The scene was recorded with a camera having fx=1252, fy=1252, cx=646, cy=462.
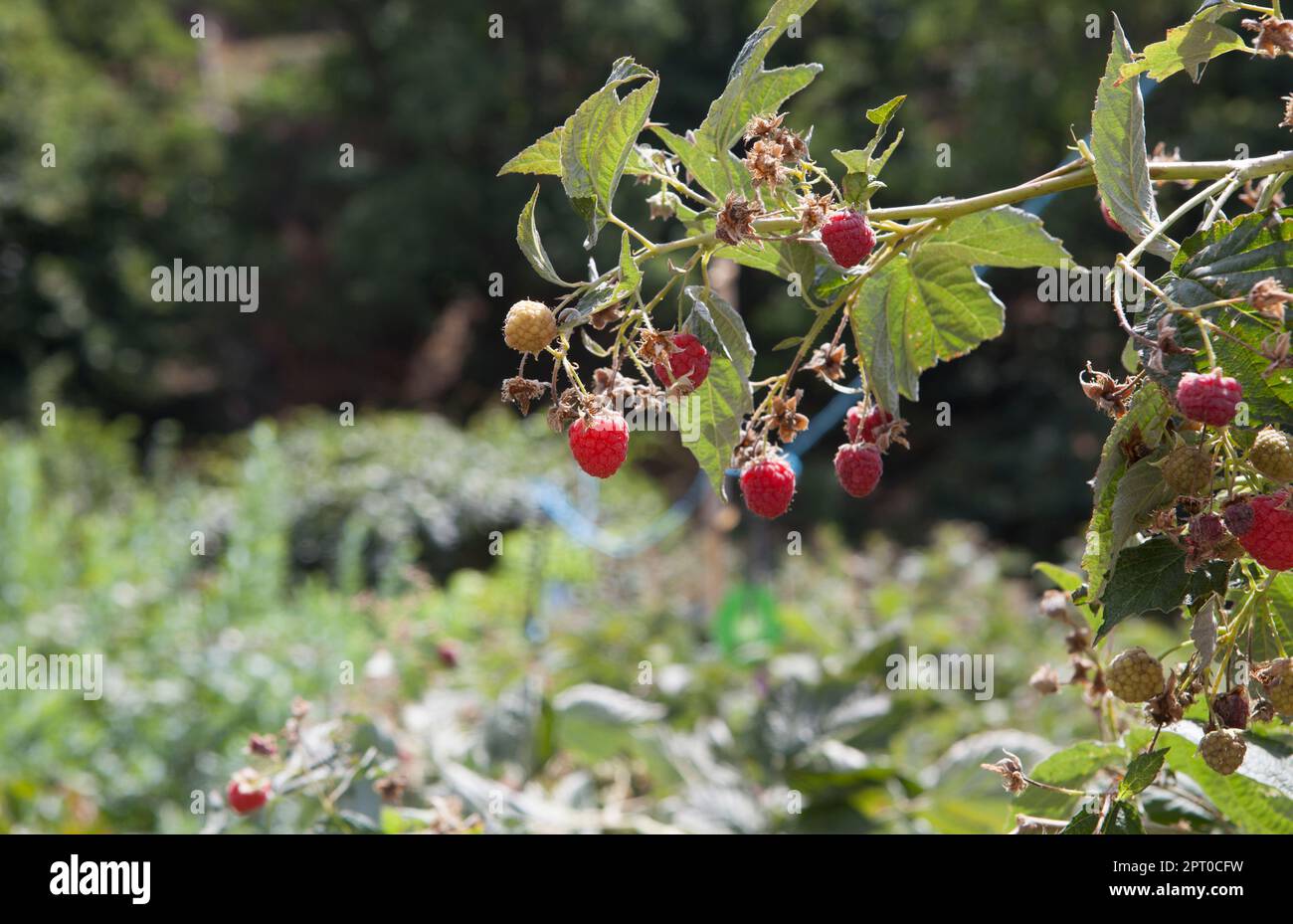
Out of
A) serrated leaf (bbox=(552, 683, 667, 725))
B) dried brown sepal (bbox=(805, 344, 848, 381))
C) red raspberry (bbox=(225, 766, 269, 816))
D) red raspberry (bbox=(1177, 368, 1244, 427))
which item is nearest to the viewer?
red raspberry (bbox=(1177, 368, 1244, 427))

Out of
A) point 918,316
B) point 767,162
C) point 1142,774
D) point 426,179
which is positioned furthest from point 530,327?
point 426,179

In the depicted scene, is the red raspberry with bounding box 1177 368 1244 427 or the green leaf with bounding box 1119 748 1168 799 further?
the green leaf with bounding box 1119 748 1168 799

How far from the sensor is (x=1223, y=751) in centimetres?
54

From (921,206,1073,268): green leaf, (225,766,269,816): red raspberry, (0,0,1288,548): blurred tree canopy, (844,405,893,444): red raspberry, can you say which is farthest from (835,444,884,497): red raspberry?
(0,0,1288,548): blurred tree canopy

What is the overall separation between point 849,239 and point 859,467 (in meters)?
0.16

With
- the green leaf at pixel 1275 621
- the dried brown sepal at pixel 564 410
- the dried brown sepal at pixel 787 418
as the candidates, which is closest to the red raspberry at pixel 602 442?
the dried brown sepal at pixel 564 410

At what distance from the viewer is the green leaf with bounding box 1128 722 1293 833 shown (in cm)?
74

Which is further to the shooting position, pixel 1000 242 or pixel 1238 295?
pixel 1000 242

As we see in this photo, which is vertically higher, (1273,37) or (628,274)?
(1273,37)

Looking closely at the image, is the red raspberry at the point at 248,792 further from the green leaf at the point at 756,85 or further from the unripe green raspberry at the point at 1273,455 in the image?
the unripe green raspberry at the point at 1273,455

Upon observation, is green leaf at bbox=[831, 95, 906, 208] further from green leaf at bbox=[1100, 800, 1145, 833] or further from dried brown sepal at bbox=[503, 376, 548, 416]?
green leaf at bbox=[1100, 800, 1145, 833]

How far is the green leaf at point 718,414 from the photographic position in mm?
620

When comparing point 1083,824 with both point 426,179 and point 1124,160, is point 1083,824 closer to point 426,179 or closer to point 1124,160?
point 1124,160

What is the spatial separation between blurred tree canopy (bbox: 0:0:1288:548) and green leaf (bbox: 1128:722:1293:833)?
646cm
